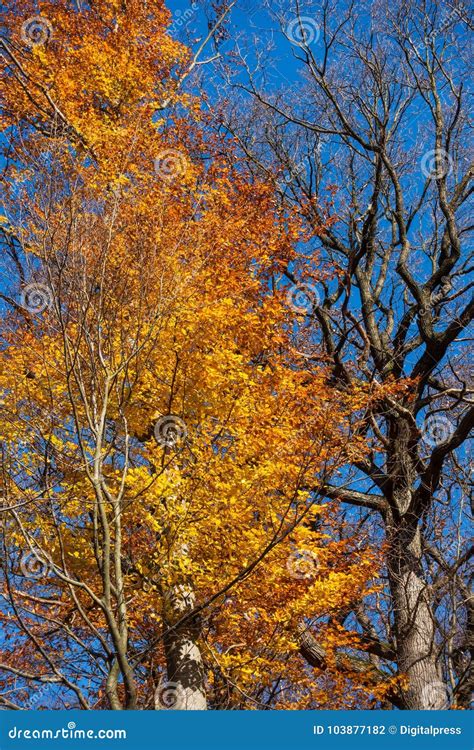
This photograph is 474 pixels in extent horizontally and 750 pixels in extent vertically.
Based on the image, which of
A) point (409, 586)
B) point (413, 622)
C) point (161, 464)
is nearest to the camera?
point (161, 464)

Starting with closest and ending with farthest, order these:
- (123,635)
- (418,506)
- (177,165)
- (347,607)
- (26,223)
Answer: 1. (123,635)
2. (26,223)
3. (347,607)
4. (418,506)
5. (177,165)

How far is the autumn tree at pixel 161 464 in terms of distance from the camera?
6.13m

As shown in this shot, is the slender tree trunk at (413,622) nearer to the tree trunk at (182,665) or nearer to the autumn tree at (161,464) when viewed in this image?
the autumn tree at (161,464)

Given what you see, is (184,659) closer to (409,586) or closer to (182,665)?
(182,665)

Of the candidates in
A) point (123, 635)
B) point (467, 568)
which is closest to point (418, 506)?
point (467, 568)

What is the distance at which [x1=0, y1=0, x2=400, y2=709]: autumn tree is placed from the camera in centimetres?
613

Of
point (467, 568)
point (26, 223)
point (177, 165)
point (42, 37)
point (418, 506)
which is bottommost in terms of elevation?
point (467, 568)

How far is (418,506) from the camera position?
37.9 ft

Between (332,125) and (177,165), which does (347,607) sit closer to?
(177,165)

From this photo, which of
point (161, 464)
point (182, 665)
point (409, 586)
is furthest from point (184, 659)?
point (409, 586)

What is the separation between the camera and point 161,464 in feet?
22.0

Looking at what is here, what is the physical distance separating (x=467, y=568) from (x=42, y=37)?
13715 millimetres

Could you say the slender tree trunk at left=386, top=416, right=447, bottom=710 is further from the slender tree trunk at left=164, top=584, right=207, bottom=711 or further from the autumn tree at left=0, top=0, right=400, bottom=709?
the slender tree trunk at left=164, top=584, right=207, bottom=711

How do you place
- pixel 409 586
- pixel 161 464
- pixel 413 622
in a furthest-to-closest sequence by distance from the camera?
pixel 409 586 → pixel 413 622 → pixel 161 464
